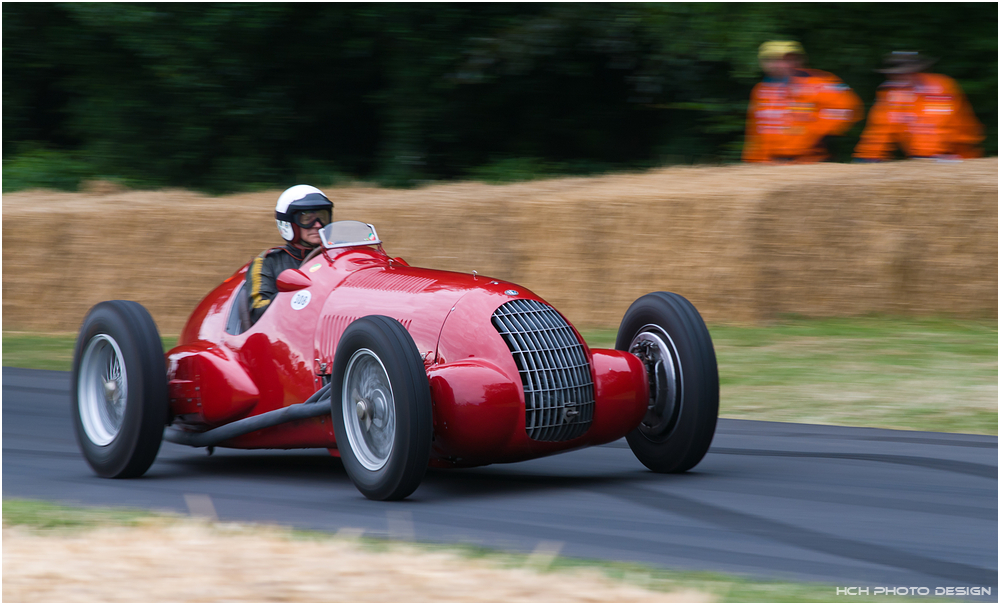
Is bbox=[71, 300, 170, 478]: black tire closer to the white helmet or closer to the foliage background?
the white helmet

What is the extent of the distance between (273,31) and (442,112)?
2587 millimetres

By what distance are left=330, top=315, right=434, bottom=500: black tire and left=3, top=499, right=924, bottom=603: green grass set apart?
603 mm

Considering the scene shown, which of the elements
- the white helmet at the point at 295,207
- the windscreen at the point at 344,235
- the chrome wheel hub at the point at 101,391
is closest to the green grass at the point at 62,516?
the chrome wheel hub at the point at 101,391

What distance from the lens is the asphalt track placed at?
4.38 m

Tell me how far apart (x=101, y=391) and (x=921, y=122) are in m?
8.75

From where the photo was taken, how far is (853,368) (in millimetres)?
9281

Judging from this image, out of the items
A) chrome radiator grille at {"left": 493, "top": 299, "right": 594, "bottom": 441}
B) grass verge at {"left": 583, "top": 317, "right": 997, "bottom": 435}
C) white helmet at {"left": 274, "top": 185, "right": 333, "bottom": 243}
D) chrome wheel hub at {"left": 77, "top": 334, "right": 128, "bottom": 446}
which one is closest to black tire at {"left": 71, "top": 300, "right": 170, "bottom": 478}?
chrome wheel hub at {"left": 77, "top": 334, "right": 128, "bottom": 446}

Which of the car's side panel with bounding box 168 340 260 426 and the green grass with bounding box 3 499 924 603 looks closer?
the green grass with bounding box 3 499 924 603

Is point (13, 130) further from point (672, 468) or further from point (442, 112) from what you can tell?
point (672, 468)

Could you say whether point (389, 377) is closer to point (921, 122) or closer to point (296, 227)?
point (296, 227)

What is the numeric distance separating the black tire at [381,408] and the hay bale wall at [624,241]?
6.10m

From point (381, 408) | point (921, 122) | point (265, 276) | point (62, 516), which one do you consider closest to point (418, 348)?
point (381, 408)

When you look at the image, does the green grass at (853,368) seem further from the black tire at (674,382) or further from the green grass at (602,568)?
the green grass at (602,568)

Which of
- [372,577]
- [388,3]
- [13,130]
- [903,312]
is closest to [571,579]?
[372,577]
